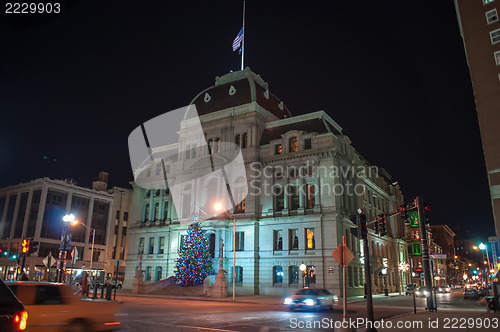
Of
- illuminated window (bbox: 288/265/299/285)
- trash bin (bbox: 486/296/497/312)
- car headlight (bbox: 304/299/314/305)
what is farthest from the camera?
illuminated window (bbox: 288/265/299/285)

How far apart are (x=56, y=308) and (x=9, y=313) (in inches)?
179

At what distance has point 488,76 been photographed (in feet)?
179

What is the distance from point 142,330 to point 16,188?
78.3m

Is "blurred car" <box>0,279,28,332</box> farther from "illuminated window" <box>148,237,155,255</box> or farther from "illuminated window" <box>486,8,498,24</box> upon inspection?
"illuminated window" <box>486,8,498,24</box>

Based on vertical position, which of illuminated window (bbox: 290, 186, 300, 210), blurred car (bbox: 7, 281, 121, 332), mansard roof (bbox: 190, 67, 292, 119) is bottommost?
blurred car (bbox: 7, 281, 121, 332)

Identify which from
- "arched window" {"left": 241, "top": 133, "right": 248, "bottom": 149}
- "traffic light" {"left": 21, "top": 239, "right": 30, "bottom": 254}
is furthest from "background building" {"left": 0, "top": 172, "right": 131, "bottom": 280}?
"traffic light" {"left": 21, "top": 239, "right": 30, "bottom": 254}

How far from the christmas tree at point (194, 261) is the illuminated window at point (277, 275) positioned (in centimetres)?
781

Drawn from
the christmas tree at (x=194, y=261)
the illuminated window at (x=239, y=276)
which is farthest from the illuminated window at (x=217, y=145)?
the illuminated window at (x=239, y=276)

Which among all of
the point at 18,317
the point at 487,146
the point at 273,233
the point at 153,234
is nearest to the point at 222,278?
the point at 273,233

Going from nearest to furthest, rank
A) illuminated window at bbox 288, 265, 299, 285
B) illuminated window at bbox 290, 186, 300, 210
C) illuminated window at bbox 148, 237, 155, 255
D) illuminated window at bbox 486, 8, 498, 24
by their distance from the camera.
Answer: illuminated window at bbox 288, 265, 299, 285 → illuminated window at bbox 290, 186, 300, 210 → illuminated window at bbox 486, 8, 498, 24 → illuminated window at bbox 148, 237, 155, 255

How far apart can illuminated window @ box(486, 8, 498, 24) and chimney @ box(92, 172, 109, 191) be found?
272 ft

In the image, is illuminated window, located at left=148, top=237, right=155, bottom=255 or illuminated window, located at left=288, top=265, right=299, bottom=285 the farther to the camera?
illuminated window, located at left=148, top=237, right=155, bottom=255

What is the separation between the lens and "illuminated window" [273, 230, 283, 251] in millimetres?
47062

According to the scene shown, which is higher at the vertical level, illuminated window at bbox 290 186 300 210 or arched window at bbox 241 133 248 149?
arched window at bbox 241 133 248 149
